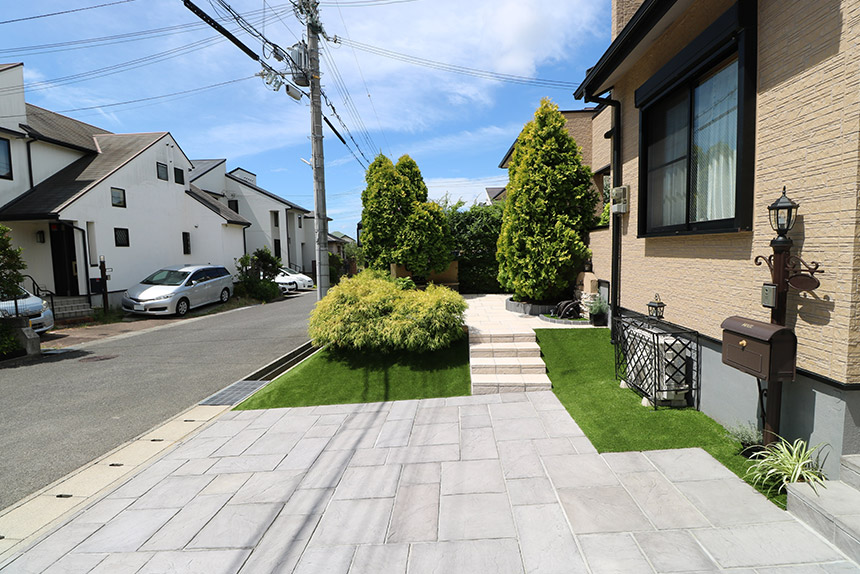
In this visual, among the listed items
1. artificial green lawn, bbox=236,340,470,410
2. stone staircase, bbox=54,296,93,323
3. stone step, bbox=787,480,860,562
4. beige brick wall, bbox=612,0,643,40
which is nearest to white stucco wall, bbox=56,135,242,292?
stone staircase, bbox=54,296,93,323

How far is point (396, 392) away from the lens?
5.81 m

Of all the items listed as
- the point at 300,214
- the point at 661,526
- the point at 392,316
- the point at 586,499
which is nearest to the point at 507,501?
the point at 586,499

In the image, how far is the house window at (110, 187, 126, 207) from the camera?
50.3 ft

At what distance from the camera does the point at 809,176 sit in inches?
122

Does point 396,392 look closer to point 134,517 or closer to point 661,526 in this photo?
point 134,517

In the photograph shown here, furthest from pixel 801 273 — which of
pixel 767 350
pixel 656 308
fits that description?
pixel 656 308

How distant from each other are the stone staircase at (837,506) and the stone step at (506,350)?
11.9 feet

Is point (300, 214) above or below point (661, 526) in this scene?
above

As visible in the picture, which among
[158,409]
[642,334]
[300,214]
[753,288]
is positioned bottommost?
[158,409]

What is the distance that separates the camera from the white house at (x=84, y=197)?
13.8 m

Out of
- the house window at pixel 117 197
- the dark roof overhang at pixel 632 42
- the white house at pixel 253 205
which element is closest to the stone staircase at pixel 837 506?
the dark roof overhang at pixel 632 42

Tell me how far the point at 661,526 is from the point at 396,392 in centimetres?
368

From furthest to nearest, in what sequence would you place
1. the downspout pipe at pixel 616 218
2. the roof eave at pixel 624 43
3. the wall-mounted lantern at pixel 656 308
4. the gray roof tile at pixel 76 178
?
the gray roof tile at pixel 76 178, the downspout pipe at pixel 616 218, the wall-mounted lantern at pixel 656 308, the roof eave at pixel 624 43

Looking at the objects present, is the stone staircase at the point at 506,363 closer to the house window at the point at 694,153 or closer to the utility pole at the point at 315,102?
the house window at the point at 694,153
